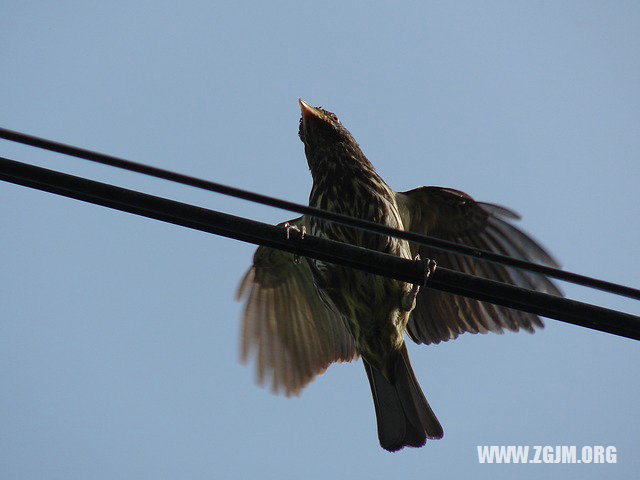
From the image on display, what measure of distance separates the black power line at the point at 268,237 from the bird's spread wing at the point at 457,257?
269 cm

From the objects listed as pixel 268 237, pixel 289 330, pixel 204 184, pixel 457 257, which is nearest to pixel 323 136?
pixel 457 257

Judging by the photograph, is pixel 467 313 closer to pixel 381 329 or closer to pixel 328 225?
pixel 381 329

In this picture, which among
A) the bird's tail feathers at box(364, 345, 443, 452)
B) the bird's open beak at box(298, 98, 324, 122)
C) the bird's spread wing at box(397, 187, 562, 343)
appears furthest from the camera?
the bird's open beak at box(298, 98, 324, 122)

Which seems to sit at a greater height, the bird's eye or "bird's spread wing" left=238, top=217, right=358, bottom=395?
the bird's eye

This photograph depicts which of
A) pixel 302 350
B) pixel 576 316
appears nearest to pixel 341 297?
pixel 302 350

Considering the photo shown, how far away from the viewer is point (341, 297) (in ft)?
17.1

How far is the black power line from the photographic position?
8.87ft

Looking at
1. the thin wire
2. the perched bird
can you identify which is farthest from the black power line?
the perched bird

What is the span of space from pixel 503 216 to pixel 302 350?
5.94 ft

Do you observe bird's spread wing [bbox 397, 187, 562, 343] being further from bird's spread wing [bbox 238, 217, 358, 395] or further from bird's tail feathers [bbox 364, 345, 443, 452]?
bird's spread wing [bbox 238, 217, 358, 395]

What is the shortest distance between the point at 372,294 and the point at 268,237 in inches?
90.0

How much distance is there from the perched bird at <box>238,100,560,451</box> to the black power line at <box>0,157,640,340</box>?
2.13m

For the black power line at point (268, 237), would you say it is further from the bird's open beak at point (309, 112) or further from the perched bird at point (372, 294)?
the bird's open beak at point (309, 112)

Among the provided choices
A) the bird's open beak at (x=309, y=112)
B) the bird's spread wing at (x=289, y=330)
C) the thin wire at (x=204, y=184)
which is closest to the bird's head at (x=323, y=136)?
the bird's open beak at (x=309, y=112)
